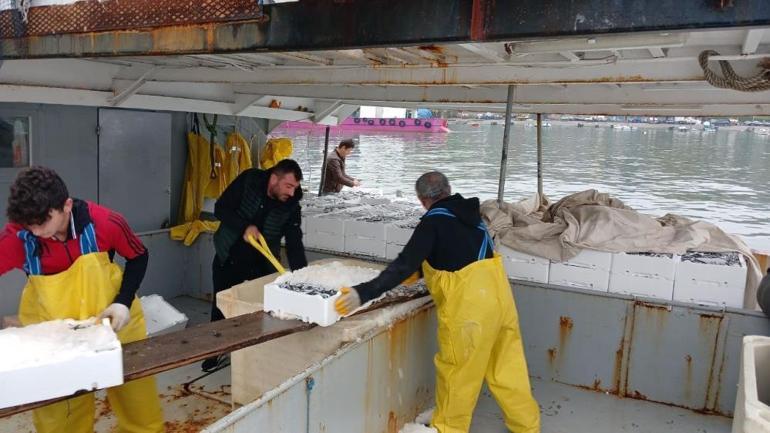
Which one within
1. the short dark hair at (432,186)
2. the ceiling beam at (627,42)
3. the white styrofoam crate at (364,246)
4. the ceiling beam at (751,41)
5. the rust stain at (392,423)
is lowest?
the rust stain at (392,423)

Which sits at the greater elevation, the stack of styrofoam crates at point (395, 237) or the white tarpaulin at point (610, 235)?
the white tarpaulin at point (610, 235)

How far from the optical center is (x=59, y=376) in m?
1.91

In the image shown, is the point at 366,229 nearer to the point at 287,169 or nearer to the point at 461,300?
the point at 287,169

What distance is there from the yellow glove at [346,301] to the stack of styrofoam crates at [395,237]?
1721 mm

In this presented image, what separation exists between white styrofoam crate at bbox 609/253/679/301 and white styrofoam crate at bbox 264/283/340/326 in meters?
2.16

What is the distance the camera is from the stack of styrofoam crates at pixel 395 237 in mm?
4531

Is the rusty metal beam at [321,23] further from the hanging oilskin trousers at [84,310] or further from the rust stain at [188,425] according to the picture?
the rust stain at [188,425]

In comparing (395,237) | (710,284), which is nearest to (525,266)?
(395,237)

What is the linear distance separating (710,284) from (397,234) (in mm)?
2240

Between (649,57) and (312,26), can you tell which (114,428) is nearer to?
(312,26)

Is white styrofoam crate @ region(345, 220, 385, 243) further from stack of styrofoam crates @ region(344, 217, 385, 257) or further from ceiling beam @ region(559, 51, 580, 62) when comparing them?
ceiling beam @ region(559, 51, 580, 62)

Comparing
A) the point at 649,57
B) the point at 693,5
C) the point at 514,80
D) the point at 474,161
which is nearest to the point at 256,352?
the point at 514,80

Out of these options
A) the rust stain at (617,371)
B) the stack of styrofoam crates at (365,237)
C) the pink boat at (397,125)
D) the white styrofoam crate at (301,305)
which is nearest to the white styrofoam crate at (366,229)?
the stack of styrofoam crates at (365,237)

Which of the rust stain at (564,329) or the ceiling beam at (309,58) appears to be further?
the rust stain at (564,329)
